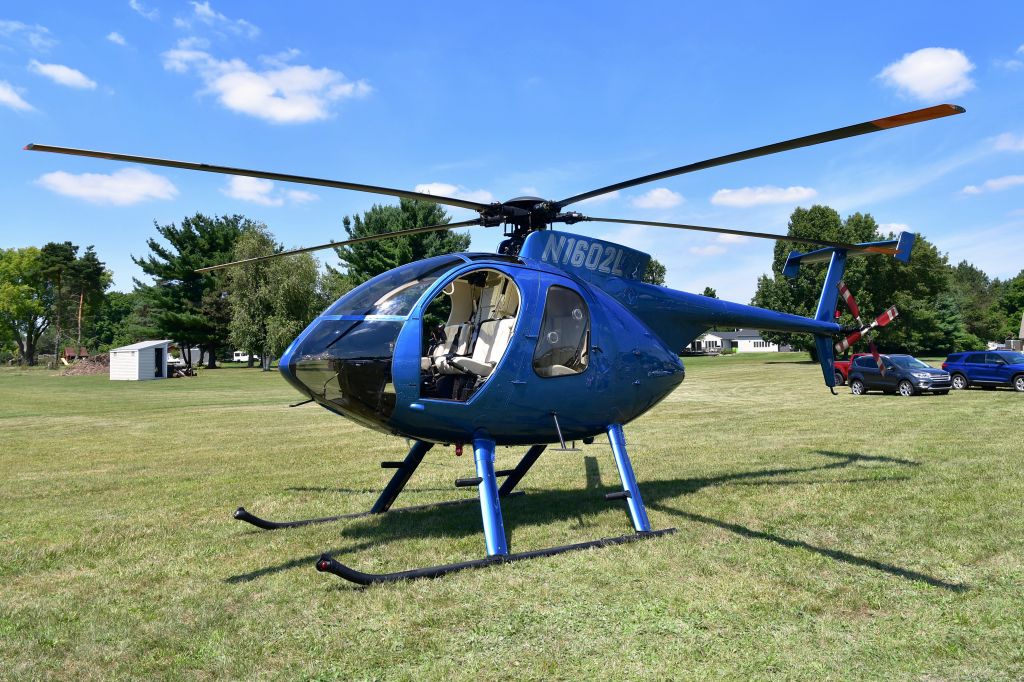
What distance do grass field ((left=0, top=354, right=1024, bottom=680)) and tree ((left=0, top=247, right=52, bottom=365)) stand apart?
80.1 m

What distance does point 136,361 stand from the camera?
4134 centimetres

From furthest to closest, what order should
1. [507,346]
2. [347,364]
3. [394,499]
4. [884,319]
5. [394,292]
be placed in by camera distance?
1. [884,319]
2. [394,499]
3. [507,346]
4. [394,292]
5. [347,364]

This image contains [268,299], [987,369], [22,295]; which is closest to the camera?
[987,369]

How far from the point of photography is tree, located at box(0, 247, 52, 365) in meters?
74.9

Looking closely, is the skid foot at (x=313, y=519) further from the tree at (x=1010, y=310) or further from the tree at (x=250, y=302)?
the tree at (x=1010, y=310)

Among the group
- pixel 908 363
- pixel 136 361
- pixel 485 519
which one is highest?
pixel 908 363

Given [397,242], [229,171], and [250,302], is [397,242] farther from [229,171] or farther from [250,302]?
[229,171]

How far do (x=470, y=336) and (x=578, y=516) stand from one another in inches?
91.1

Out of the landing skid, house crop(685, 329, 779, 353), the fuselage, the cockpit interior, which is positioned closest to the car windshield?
the fuselage

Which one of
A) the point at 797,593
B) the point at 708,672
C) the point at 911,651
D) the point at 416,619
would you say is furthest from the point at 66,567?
the point at 911,651

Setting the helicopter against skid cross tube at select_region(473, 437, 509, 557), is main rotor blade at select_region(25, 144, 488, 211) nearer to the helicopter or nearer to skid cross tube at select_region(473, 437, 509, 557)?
the helicopter

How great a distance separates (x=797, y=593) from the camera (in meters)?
4.88

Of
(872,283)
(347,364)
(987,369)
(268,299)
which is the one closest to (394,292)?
(347,364)

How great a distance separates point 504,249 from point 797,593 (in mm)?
4330
